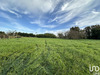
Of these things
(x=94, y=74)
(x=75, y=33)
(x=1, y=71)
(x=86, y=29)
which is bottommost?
(x=94, y=74)

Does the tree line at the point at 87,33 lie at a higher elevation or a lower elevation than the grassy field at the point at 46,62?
higher

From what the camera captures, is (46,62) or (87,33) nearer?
(46,62)

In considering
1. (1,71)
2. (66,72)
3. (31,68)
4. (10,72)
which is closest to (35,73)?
(31,68)

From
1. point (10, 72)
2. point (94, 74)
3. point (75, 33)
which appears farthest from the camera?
point (75, 33)

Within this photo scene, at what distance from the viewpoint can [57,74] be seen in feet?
5.44

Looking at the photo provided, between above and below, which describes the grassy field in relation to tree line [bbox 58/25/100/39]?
below

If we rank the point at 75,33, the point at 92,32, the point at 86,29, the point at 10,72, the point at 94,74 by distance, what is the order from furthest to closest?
the point at 86,29 < the point at 92,32 < the point at 75,33 < the point at 10,72 < the point at 94,74

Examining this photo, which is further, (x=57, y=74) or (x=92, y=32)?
(x=92, y=32)

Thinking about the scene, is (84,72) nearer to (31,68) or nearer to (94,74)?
(94,74)

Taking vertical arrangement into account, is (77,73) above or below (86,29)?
below

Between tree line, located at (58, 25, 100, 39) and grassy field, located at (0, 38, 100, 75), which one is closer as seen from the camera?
grassy field, located at (0, 38, 100, 75)

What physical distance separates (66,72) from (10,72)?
214cm

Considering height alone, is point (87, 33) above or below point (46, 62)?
above

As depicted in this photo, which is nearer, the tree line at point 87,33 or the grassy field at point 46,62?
the grassy field at point 46,62
